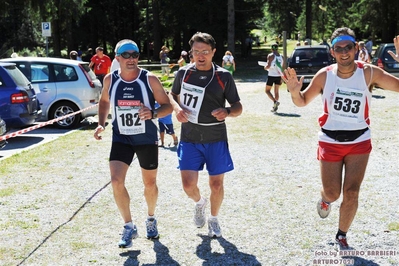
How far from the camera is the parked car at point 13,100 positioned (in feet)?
38.6

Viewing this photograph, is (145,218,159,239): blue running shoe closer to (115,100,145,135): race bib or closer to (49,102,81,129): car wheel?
(115,100,145,135): race bib

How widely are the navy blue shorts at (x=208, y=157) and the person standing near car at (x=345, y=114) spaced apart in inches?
35.1

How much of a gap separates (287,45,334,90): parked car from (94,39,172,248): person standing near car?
15846mm

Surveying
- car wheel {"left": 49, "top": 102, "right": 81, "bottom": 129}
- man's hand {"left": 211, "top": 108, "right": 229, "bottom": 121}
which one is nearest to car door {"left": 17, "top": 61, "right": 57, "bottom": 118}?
car wheel {"left": 49, "top": 102, "right": 81, "bottom": 129}

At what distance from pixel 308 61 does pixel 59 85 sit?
34.4 ft

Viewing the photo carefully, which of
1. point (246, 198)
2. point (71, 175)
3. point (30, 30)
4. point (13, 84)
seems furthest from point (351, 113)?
point (30, 30)

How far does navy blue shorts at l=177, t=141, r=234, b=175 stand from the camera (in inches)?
217

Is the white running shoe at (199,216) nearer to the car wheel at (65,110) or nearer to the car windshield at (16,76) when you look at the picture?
the car windshield at (16,76)

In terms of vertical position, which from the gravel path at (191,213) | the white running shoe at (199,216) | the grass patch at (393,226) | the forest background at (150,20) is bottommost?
the gravel path at (191,213)

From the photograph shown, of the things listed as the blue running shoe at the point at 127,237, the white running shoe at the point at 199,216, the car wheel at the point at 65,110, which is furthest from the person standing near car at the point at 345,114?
the car wheel at the point at 65,110

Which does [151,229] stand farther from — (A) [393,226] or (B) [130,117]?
(A) [393,226]

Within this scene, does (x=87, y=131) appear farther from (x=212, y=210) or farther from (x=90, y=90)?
(x=212, y=210)

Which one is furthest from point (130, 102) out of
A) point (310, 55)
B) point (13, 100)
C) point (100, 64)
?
point (310, 55)

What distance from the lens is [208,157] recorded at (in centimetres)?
554
